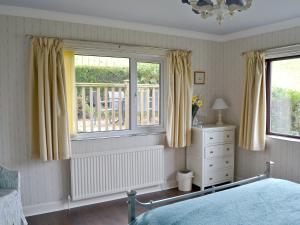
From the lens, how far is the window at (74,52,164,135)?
3.63 m

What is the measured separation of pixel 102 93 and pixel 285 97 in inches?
97.7

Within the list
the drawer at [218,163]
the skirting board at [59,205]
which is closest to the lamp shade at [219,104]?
the drawer at [218,163]

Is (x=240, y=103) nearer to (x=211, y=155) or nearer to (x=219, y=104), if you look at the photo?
(x=219, y=104)

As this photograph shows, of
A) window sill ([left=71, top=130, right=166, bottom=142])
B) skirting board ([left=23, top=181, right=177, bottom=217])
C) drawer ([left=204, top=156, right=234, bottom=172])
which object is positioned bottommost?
skirting board ([left=23, top=181, right=177, bottom=217])

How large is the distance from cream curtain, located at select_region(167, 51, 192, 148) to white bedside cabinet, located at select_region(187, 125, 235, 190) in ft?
0.65

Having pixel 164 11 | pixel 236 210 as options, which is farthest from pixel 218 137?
pixel 236 210

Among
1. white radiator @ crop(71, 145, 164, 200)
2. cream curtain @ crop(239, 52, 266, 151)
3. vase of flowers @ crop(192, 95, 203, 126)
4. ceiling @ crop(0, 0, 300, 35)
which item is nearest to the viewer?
ceiling @ crop(0, 0, 300, 35)

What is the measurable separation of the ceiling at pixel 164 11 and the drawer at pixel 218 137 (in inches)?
60.2

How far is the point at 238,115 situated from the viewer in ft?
14.1

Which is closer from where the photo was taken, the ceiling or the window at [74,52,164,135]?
the ceiling

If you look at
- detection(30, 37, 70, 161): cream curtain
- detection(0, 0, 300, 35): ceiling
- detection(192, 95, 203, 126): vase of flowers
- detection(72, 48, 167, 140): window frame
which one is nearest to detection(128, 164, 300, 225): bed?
detection(30, 37, 70, 161): cream curtain

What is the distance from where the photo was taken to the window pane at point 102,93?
11.9ft

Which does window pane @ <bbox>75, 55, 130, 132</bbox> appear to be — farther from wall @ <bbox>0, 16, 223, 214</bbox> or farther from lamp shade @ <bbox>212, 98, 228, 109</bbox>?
lamp shade @ <bbox>212, 98, 228, 109</bbox>

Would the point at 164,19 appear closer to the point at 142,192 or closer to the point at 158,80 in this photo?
the point at 158,80
